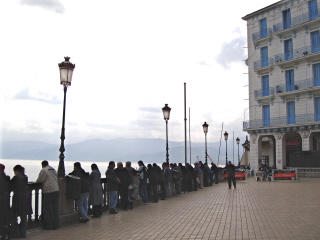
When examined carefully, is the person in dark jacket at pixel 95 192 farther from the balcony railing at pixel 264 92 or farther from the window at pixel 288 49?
the window at pixel 288 49

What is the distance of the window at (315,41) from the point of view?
39062 millimetres

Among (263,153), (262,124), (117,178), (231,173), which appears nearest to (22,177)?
(117,178)

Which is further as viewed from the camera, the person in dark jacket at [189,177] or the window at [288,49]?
the window at [288,49]

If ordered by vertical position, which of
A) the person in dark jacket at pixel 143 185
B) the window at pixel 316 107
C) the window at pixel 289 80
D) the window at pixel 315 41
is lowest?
the person in dark jacket at pixel 143 185

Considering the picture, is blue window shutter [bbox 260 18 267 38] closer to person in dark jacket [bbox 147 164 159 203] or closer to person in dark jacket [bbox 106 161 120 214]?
person in dark jacket [bbox 147 164 159 203]

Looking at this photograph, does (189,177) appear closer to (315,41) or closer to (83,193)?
(83,193)

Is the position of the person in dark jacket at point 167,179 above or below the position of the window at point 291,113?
below

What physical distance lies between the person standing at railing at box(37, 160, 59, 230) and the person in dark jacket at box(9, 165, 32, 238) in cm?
97

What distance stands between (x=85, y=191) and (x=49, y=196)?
1.43m

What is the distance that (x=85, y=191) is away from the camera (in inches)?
432

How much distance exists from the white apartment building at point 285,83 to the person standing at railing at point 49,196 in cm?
3167

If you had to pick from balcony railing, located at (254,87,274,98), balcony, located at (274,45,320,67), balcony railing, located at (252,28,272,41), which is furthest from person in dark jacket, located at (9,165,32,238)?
balcony railing, located at (252,28,272,41)

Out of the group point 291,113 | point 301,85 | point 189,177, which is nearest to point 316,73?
point 301,85

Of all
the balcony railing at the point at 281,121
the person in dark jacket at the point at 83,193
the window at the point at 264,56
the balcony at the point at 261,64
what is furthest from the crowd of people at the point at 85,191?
the window at the point at 264,56
